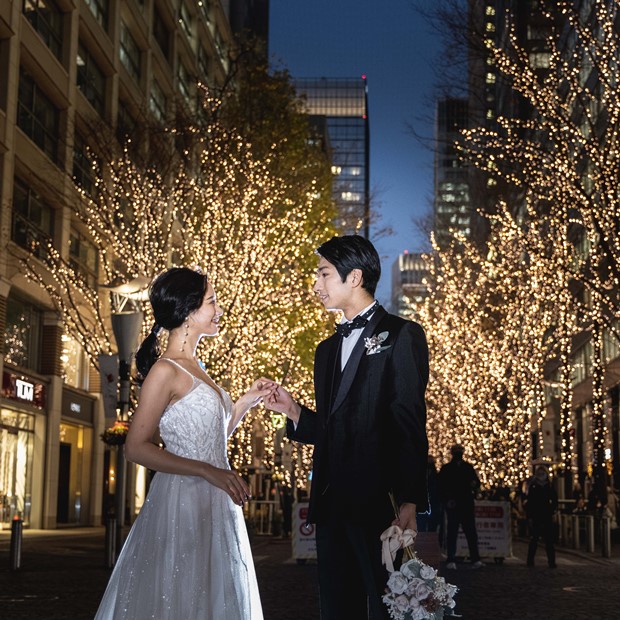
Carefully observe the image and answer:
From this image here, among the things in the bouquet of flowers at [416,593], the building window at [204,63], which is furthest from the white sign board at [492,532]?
the building window at [204,63]

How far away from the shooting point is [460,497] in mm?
18281

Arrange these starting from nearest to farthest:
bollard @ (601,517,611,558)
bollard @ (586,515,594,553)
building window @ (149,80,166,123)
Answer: bollard @ (601,517,611,558) < bollard @ (586,515,594,553) < building window @ (149,80,166,123)

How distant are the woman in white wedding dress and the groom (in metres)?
0.44

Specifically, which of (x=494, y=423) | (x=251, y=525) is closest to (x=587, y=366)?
(x=494, y=423)

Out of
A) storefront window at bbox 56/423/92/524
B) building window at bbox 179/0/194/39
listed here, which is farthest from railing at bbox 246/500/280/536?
building window at bbox 179/0/194/39

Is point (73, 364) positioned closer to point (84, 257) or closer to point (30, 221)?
point (84, 257)

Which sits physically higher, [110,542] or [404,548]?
[404,548]

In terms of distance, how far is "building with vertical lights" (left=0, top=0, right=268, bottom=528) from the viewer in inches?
1051

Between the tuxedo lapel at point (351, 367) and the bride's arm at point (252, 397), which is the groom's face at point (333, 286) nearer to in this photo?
the tuxedo lapel at point (351, 367)

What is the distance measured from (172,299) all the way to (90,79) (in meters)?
29.9

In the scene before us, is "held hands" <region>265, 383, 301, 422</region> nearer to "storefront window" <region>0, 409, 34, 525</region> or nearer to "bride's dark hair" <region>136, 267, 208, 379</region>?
"bride's dark hair" <region>136, 267, 208, 379</region>

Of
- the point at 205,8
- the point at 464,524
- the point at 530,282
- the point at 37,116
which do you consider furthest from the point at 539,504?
the point at 205,8

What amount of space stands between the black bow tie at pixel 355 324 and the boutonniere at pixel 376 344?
0.42 feet

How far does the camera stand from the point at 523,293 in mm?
34344
